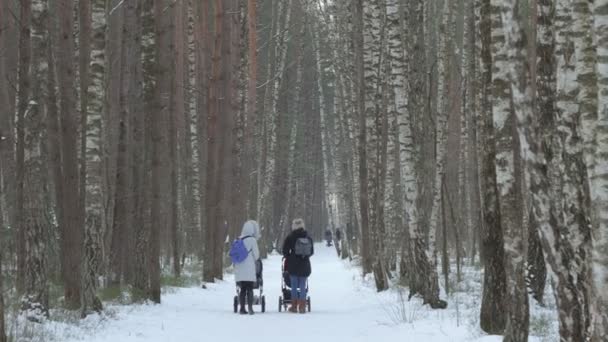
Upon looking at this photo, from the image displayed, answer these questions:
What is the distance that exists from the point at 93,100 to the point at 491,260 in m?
6.42

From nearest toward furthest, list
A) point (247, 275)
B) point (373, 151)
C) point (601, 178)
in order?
point (601, 178) → point (247, 275) → point (373, 151)

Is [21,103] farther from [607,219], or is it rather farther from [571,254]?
[607,219]

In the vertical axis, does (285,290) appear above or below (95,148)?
below

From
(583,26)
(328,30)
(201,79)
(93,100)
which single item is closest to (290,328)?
(93,100)

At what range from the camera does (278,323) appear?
1441cm

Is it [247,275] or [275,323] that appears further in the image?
[247,275]

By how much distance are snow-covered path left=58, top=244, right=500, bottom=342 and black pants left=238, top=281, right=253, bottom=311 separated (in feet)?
1.04

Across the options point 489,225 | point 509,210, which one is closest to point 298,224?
point 489,225

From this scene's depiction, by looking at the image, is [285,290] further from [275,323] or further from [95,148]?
[95,148]

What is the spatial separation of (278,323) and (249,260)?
2378mm

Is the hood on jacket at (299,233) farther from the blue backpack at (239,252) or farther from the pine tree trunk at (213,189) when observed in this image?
the pine tree trunk at (213,189)

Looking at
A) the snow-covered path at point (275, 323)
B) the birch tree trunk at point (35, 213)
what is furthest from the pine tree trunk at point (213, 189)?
the birch tree trunk at point (35, 213)

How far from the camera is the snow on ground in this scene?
11422 millimetres

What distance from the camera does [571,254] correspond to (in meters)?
7.37
